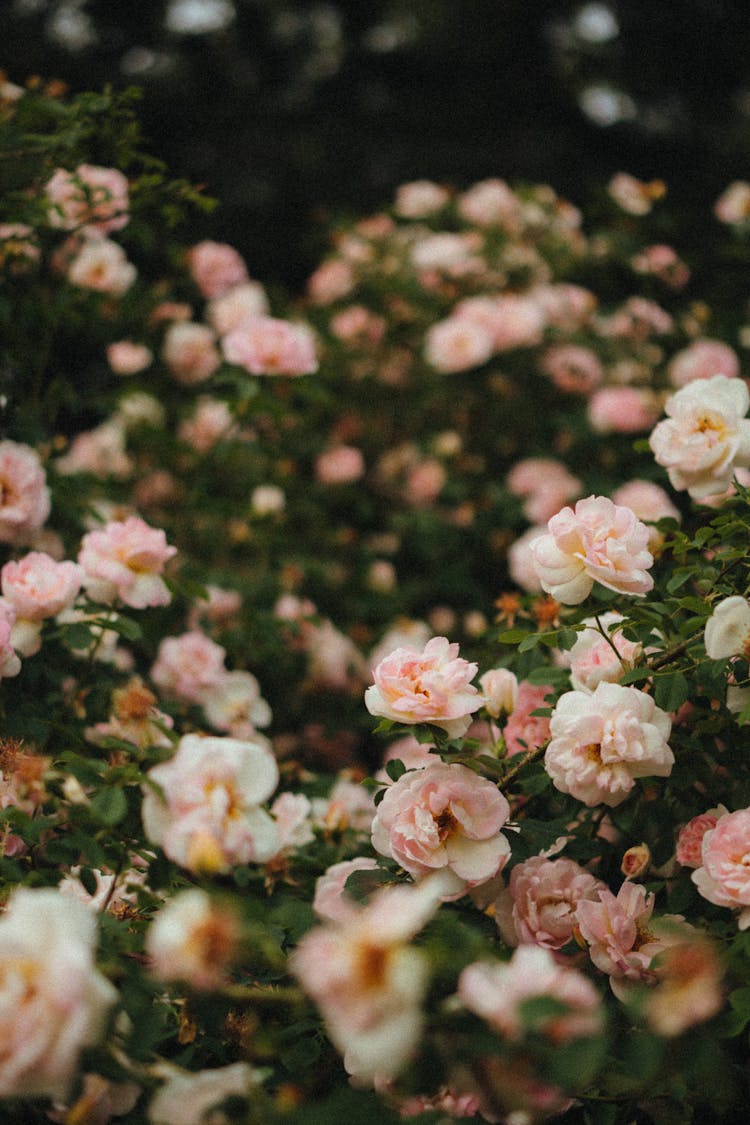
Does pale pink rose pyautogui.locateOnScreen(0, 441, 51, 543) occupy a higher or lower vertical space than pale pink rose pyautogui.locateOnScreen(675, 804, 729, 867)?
higher

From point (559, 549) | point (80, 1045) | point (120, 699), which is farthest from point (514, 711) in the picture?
point (80, 1045)

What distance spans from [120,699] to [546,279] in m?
2.56

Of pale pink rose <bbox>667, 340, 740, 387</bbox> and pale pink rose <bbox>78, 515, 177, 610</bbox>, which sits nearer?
pale pink rose <bbox>78, 515, 177, 610</bbox>

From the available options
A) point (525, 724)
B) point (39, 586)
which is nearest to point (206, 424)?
point (39, 586)

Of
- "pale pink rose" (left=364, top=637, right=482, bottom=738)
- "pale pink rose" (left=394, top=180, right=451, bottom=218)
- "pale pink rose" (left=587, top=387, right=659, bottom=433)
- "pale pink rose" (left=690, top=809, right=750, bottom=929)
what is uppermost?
"pale pink rose" (left=364, top=637, right=482, bottom=738)

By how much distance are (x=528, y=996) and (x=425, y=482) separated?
83.7 inches

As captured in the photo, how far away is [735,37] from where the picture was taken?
4621mm

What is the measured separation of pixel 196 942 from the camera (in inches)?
26.9

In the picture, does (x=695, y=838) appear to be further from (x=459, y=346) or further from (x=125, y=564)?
(x=459, y=346)

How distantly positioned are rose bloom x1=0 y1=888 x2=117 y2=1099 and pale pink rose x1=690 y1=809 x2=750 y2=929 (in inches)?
24.2

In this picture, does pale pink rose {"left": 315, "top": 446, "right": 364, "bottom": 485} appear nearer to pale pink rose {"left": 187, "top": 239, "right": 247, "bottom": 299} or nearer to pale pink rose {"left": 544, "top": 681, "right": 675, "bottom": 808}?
pale pink rose {"left": 187, "top": 239, "right": 247, "bottom": 299}

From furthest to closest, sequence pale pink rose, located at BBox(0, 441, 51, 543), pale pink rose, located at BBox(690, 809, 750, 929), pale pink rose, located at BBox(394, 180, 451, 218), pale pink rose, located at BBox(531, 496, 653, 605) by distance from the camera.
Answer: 1. pale pink rose, located at BBox(394, 180, 451, 218)
2. pale pink rose, located at BBox(0, 441, 51, 543)
3. pale pink rose, located at BBox(531, 496, 653, 605)
4. pale pink rose, located at BBox(690, 809, 750, 929)

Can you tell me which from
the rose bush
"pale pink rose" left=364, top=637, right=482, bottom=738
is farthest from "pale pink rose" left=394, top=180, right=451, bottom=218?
"pale pink rose" left=364, top=637, right=482, bottom=738

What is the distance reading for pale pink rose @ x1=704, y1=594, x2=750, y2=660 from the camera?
3.35 ft
